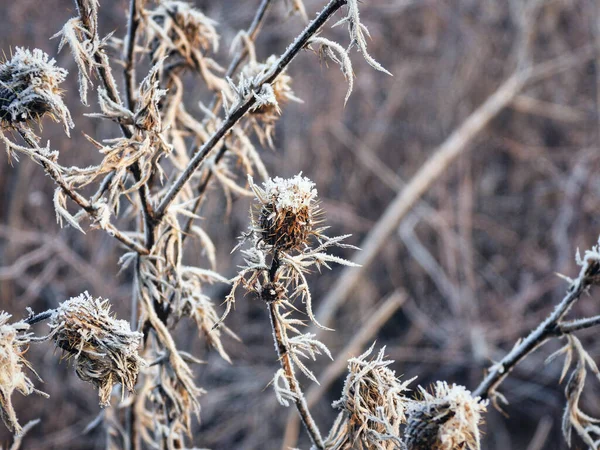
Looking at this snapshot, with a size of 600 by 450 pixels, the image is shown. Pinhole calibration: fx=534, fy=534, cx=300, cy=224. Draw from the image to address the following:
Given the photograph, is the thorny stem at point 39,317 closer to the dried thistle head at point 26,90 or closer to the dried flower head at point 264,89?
the dried thistle head at point 26,90

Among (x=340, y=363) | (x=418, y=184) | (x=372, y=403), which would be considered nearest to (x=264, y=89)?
(x=372, y=403)

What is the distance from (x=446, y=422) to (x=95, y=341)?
1.24 feet

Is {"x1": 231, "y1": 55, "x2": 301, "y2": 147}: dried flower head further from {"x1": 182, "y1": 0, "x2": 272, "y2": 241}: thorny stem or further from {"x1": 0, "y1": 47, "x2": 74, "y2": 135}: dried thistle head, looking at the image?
{"x1": 0, "y1": 47, "x2": 74, "y2": 135}: dried thistle head

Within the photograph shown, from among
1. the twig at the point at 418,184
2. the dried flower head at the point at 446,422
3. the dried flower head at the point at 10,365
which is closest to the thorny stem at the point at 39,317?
the dried flower head at the point at 10,365

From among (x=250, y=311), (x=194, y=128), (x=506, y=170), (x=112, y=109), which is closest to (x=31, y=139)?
(x=112, y=109)

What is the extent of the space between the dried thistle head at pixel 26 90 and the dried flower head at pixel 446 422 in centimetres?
48

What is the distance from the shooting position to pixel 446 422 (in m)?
0.54

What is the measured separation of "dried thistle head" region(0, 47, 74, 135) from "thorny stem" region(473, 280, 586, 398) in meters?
0.61

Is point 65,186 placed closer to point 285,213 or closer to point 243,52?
point 285,213

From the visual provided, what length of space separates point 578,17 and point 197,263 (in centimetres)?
285

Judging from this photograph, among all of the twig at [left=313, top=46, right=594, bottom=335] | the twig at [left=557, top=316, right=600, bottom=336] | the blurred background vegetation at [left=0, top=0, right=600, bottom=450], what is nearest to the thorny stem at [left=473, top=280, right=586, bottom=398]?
the twig at [left=557, top=316, right=600, bottom=336]

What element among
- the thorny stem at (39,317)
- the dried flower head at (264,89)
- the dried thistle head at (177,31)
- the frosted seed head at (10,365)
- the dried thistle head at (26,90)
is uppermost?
the dried thistle head at (177,31)

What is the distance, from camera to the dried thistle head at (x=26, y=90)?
1.77 feet

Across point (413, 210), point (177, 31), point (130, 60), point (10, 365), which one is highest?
point (413, 210)
